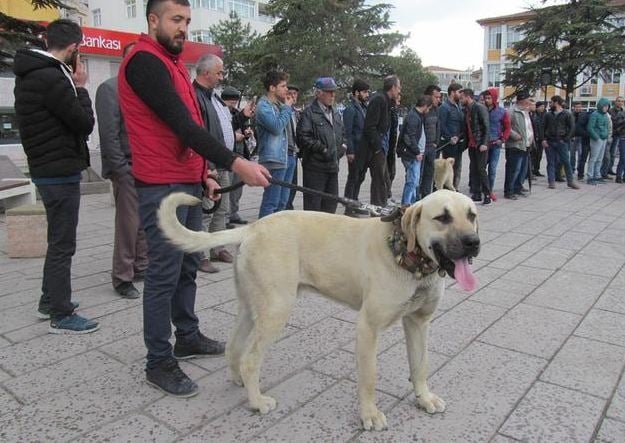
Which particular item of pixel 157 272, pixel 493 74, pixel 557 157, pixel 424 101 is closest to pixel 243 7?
pixel 493 74

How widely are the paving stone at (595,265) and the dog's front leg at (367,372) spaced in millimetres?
3887

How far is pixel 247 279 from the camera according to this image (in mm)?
2873

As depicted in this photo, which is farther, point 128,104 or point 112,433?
point 128,104

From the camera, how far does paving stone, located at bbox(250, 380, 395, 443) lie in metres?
2.63

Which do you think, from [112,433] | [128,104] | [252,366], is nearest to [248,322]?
[252,366]

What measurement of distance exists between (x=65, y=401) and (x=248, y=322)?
3.73ft

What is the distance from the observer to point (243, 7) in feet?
164

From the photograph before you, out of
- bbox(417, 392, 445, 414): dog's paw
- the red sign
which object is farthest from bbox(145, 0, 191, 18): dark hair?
the red sign

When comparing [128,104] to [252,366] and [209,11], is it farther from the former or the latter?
[209,11]

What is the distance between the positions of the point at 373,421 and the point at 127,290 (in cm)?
295

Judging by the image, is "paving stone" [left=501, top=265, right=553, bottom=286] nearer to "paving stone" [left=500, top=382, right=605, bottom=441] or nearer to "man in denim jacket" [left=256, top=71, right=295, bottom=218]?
"paving stone" [left=500, top=382, right=605, bottom=441]

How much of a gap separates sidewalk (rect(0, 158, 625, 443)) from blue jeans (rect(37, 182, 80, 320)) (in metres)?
0.28

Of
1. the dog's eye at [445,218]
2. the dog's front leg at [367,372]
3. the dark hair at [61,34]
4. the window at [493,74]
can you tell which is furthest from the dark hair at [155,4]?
the window at [493,74]

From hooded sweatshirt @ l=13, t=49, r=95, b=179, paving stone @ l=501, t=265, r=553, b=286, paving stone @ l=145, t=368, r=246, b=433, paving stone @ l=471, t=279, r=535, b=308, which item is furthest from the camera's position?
paving stone @ l=501, t=265, r=553, b=286
